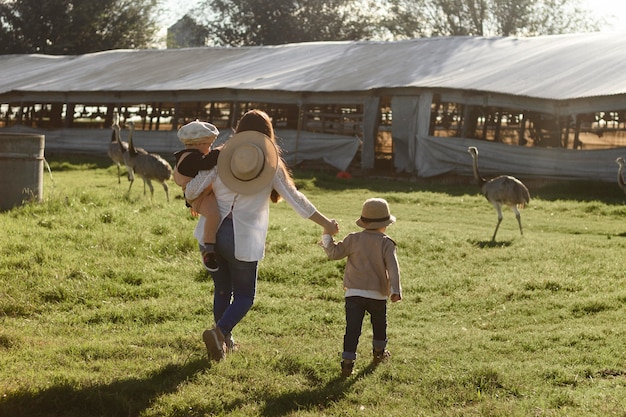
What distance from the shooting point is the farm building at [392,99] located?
25.3 metres

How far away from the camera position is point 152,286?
9562 mm

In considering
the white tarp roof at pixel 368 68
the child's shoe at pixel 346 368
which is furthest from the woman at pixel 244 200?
the white tarp roof at pixel 368 68

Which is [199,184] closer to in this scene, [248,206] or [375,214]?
[248,206]

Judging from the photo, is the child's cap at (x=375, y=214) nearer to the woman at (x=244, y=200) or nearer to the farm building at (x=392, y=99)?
the woman at (x=244, y=200)

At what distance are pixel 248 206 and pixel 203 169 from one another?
1.48ft

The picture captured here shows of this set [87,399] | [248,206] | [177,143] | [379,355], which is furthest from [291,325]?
[177,143]

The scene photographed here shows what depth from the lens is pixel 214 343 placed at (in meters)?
6.36

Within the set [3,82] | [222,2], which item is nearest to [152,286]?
[3,82]

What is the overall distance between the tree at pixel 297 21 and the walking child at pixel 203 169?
161ft

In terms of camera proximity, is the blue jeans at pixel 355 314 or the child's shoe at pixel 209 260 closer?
the child's shoe at pixel 209 260

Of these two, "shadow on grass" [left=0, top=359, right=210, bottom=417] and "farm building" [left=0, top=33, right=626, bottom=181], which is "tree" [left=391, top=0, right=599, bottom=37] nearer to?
"farm building" [left=0, top=33, right=626, bottom=181]

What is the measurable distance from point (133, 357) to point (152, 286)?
2.82 meters

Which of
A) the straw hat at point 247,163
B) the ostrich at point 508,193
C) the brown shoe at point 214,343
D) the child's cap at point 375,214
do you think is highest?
the straw hat at point 247,163

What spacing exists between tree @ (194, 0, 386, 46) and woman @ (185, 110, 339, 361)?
162 feet
